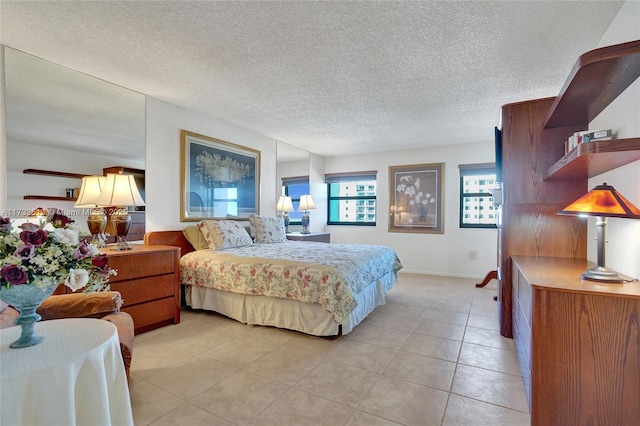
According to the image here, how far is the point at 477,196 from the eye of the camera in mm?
5176

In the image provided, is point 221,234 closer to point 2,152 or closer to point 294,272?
point 294,272

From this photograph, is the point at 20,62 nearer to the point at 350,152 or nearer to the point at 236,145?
the point at 236,145

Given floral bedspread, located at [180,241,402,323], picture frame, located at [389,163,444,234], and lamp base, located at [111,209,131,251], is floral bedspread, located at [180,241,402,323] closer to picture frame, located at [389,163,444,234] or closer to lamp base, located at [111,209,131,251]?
lamp base, located at [111,209,131,251]

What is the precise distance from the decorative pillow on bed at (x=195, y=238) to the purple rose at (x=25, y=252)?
2509 millimetres

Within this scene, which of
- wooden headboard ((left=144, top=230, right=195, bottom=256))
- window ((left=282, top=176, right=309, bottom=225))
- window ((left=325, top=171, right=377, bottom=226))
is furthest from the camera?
window ((left=325, top=171, right=377, bottom=226))

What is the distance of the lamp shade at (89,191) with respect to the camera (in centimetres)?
265

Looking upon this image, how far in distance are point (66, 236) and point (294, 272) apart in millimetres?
1752

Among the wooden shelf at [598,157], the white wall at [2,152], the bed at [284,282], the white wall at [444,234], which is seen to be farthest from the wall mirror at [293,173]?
the wooden shelf at [598,157]

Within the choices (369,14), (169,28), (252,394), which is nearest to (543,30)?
(369,14)

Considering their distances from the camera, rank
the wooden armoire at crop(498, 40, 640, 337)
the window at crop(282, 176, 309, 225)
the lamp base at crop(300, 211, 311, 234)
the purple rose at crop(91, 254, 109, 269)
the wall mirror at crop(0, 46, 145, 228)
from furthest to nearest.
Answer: the window at crop(282, 176, 309, 225) → the lamp base at crop(300, 211, 311, 234) → the wall mirror at crop(0, 46, 145, 228) → the wooden armoire at crop(498, 40, 640, 337) → the purple rose at crop(91, 254, 109, 269)

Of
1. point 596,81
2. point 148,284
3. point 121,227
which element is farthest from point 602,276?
point 121,227

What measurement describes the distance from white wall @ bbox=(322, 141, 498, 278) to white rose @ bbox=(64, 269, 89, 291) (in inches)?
205

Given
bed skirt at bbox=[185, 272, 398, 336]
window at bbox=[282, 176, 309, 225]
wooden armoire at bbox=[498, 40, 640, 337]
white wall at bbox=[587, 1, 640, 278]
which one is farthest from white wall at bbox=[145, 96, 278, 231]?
white wall at bbox=[587, 1, 640, 278]

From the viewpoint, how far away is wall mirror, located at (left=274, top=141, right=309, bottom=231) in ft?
17.2
